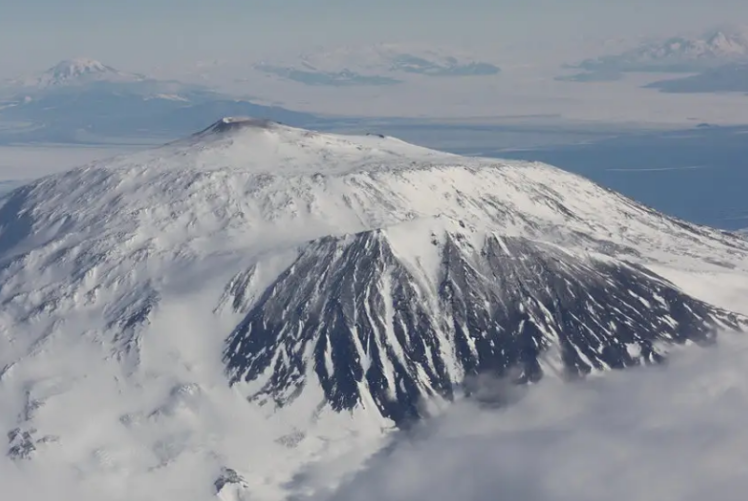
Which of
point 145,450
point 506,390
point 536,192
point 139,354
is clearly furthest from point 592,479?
point 536,192

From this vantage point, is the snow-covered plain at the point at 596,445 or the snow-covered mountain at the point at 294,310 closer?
the snow-covered plain at the point at 596,445

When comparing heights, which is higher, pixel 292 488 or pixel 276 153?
pixel 276 153

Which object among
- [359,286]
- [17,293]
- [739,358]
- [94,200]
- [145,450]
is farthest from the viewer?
[94,200]

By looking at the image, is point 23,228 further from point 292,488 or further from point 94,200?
point 292,488

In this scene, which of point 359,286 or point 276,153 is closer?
point 359,286

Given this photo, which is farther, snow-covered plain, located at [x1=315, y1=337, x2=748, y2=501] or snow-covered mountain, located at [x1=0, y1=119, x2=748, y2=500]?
snow-covered mountain, located at [x1=0, y1=119, x2=748, y2=500]

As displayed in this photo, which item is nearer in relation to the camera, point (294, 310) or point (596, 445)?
point (596, 445)

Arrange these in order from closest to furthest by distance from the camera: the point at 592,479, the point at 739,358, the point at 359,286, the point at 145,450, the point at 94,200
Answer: the point at 592,479 < the point at 145,450 < the point at 739,358 < the point at 359,286 < the point at 94,200

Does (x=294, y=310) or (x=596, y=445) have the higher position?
(x=294, y=310)
